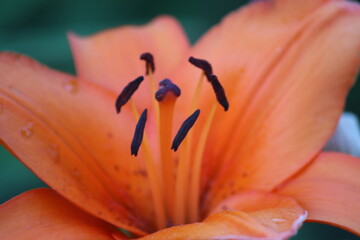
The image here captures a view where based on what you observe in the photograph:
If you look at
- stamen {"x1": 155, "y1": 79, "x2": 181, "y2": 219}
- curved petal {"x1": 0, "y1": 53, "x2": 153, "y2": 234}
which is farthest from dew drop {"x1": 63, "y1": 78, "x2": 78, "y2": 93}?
A: stamen {"x1": 155, "y1": 79, "x2": 181, "y2": 219}

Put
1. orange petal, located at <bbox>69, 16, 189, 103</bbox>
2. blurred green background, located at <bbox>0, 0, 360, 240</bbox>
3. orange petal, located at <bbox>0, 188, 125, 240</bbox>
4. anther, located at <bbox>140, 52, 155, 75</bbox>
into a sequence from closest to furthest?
1. orange petal, located at <bbox>0, 188, 125, 240</bbox>
2. anther, located at <bbox>140, 52, 155, 75</bbox>
3. orange petal, located at <bbox>69, 16, 189, 103</bbox>
4. blurred green background, located at <bbox>0, 0, 360, 240</bbox>

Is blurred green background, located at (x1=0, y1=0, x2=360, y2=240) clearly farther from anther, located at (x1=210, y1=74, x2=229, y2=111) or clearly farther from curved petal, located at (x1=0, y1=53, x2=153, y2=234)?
anther, located at (x1=210, y1=74, x2=229, y2=111)

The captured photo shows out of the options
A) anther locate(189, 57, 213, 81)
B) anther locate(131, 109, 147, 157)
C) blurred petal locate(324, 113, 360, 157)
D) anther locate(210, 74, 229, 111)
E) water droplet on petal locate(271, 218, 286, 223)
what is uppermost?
anther locate(189, 57, 213, 81)

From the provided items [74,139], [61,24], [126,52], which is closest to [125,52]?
[126,52]

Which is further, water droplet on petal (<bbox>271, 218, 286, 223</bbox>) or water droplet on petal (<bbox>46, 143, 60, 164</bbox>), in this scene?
water droplet on petal (<bbox>46, 143, 60, 164</bbox>)

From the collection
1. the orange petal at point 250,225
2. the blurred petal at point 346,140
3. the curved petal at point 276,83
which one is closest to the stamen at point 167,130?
the curved petal at point 276,83

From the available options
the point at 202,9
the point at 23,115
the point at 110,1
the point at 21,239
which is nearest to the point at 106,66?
the point at 23,115

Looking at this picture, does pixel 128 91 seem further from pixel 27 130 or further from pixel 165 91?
pixel 27 130
